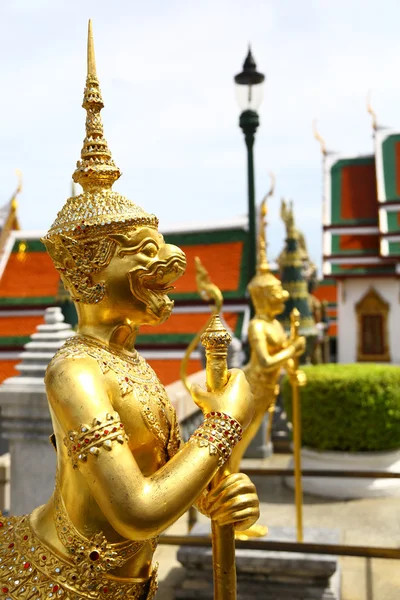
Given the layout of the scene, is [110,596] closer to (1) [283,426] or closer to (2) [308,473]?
(2) [308,473]

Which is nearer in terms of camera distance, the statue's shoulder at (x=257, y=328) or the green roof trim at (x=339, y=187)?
the statue's shoulder at (x=257, y=328)

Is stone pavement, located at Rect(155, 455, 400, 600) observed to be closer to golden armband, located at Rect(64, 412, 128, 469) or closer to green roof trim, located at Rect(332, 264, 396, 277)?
golden armband, located at Rect(64, 412, 128, 469)

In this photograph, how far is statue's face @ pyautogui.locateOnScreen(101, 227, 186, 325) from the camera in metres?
1.94

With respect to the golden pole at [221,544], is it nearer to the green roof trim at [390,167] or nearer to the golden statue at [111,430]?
the golden statue at [111,430]

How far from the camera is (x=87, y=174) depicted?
2.03 m

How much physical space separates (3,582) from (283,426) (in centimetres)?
796

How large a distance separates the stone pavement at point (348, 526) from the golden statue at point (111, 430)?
115 inches

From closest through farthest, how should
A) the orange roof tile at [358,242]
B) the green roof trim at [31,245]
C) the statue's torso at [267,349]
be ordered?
the statue's torso at [267,349]
the green roof trim at [31,245]
the orange roof tile at [358,242]

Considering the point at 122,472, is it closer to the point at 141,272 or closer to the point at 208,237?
the point at 141,272

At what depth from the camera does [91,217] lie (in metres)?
1.92

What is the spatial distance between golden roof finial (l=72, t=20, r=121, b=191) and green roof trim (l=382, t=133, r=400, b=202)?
15960 millimetres

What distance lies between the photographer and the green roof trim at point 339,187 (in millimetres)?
17520

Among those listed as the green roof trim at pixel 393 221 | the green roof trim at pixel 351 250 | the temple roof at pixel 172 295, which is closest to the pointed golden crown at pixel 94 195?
the temple roof at pixel 172 295

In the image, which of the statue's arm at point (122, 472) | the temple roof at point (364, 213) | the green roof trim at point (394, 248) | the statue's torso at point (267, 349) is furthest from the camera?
the temple roof at point (364, 213)
